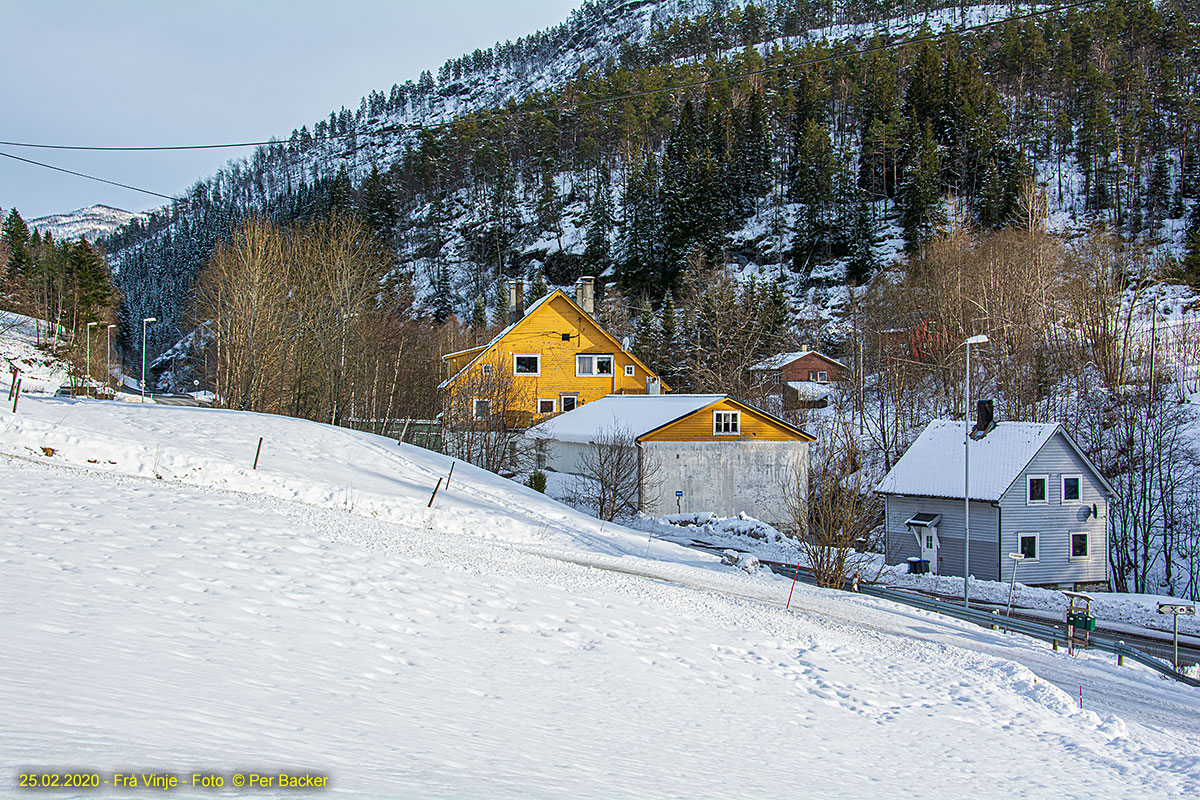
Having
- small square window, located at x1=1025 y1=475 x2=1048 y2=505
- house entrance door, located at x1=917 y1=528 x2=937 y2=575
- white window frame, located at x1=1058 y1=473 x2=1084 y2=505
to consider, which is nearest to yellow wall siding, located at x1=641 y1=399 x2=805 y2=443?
house entrance door, located at x1=917 y1=528 x2=937 y2=575

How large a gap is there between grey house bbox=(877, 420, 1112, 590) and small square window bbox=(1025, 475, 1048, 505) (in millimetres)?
45

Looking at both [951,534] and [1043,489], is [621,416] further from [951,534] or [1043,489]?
[1043,489]

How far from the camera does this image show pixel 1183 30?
342 ft

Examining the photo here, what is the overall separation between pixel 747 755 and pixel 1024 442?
113 ft

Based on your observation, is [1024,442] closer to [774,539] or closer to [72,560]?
[774,539]

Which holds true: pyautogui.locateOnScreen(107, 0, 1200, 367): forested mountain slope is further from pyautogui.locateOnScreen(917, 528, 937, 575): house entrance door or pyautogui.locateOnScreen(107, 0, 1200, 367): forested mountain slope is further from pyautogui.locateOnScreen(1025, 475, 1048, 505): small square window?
pyautogui.locateOnScreen(917, 528, 937, 575): house entrance door

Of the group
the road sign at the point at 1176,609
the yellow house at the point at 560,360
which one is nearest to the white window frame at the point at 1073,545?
the road sign at the point at 1176,609

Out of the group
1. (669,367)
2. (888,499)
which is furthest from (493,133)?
(888,499)

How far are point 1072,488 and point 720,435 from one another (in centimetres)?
1619

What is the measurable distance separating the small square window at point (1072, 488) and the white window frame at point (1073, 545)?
151cm

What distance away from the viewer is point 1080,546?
36812 millimetres

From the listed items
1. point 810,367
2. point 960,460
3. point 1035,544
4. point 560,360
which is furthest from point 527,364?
point 810,367

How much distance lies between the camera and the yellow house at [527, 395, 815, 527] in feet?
124

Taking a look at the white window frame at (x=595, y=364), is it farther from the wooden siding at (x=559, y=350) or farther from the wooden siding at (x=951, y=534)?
the wooden siding at (x=951, y=534)
